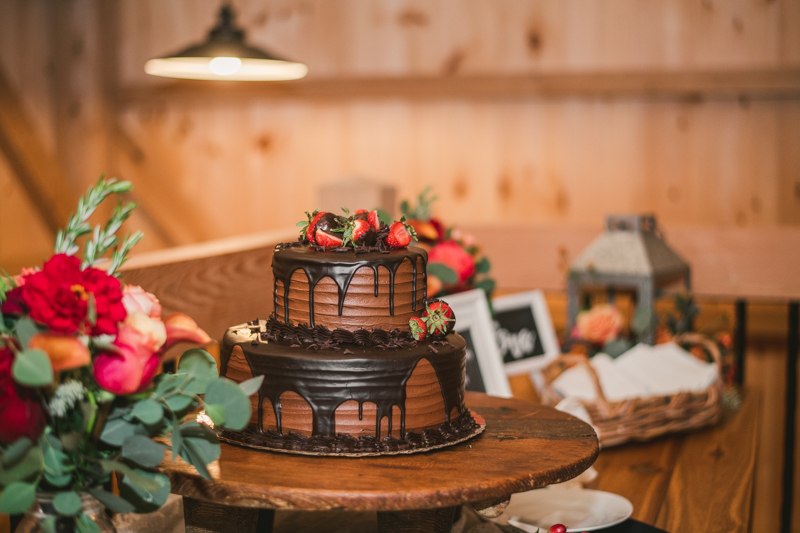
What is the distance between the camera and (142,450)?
0.77m

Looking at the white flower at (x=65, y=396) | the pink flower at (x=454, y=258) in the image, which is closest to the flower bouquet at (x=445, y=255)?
the pink flower at (x=454, y=258)

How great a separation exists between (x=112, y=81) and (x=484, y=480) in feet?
13.6

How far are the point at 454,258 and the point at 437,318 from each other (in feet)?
2.33

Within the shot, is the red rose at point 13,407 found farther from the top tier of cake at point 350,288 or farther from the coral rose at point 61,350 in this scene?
the top tier of cake at point 350,288

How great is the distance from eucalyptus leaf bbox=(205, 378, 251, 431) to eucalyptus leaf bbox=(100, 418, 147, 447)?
0.25ft

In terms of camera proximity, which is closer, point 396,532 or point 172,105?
point 396,532

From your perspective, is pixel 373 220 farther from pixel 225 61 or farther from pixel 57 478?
pixel 225 61

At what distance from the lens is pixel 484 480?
2.94 ft

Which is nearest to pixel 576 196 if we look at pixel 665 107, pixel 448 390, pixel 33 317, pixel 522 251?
pixel 665 107

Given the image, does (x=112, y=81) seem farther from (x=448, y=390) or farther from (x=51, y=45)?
(x=448, y=390)

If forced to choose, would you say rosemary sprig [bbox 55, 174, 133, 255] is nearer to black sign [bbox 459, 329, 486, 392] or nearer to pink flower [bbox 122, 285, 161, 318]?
pink flower [bbox 122, 285, 161, 318]

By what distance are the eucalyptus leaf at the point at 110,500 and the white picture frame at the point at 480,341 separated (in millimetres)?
1064

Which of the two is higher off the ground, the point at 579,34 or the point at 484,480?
the point at 579,34

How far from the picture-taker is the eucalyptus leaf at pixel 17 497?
69 centimetres
